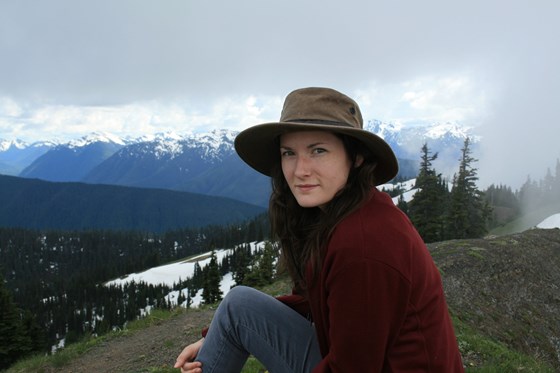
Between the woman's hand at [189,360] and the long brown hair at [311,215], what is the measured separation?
107cm

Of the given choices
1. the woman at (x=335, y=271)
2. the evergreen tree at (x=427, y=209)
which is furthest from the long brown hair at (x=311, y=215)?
the evergreen tree at (x=427, y=209)

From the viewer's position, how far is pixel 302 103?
8.18 ft

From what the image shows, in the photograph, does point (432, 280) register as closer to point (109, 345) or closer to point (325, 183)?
point (325, 183)

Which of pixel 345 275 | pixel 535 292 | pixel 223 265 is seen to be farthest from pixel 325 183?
pixel 223 265

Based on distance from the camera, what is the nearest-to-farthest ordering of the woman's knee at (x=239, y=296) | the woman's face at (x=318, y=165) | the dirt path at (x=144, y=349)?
the woman's face at (x=318, y=165) → the woman's knee at (x=239, y=296) → the dirt path at (x=144, y=349)

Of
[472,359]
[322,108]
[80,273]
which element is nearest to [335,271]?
[322,108]

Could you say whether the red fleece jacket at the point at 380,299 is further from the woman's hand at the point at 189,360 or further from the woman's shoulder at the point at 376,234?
the woman's hand at the point at 189,360

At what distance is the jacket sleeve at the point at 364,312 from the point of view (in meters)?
1.91

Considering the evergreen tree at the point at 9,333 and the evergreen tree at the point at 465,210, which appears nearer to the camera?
the evergreen tree at the point at 9,333

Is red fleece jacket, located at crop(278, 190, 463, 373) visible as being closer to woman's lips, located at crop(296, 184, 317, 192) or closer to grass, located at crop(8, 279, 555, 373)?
woman's lips, located at crop(296, 184, 317, 192)

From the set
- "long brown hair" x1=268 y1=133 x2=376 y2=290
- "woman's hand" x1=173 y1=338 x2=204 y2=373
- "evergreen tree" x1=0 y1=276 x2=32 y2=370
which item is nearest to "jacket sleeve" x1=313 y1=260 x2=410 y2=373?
"long brown hair" x1=268 y1=133 x2=376 y2=290

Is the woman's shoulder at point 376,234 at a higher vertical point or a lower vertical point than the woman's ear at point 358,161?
lower

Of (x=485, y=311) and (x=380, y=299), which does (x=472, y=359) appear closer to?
(x=380, y=299)

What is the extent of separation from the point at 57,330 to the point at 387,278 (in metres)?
113
